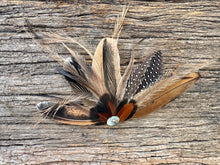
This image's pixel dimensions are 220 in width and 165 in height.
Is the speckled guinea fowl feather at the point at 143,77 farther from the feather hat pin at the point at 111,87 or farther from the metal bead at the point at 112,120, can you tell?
the metal bead at the point at 112,120

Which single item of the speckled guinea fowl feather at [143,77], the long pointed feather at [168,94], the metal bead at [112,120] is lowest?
the metal bead at [112,120]

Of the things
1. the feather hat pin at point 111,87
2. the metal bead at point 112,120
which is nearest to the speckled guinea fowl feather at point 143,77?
the feather hat pin at point 111,87

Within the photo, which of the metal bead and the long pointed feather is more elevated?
the long pointed feather

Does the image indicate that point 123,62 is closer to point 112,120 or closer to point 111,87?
point 111,87

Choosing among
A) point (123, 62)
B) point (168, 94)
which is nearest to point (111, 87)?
point (123, 62)

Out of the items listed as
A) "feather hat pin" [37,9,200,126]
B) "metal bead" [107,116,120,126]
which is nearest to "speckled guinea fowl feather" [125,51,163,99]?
"feather hat pin" [37,9,200,126]

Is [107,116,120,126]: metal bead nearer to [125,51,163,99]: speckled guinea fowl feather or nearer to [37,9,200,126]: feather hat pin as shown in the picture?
[37,9,200,126]: feather hat pin
